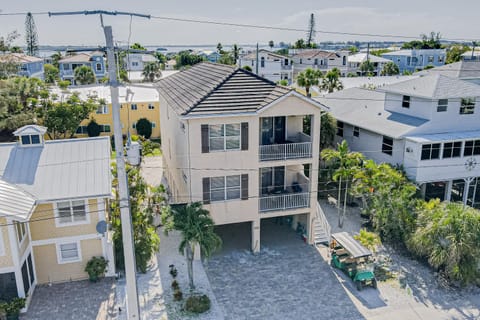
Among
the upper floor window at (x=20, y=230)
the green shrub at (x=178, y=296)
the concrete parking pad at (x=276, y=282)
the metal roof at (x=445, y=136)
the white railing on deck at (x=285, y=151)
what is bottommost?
the concrete parking pad at (x=276, y=282)

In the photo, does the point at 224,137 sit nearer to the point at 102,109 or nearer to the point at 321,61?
the point at 102,109

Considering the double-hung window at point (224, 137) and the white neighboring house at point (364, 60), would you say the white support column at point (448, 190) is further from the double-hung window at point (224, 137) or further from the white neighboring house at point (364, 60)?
the white neighboring house at point (364, 60)

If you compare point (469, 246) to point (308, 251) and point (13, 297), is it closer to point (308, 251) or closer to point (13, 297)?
point (308, 251)

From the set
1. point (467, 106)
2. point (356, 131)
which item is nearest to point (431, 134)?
point (467, 106)

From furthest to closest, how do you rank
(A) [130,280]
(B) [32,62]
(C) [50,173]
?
(B) [32,62] < (C) [50,173] < (A) [130,280]

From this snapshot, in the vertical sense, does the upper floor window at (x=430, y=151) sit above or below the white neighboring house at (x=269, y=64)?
below

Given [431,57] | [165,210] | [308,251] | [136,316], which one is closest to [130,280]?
[136,316]

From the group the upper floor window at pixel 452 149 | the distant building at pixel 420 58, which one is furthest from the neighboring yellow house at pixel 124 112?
the distant building at pixel 420 58
